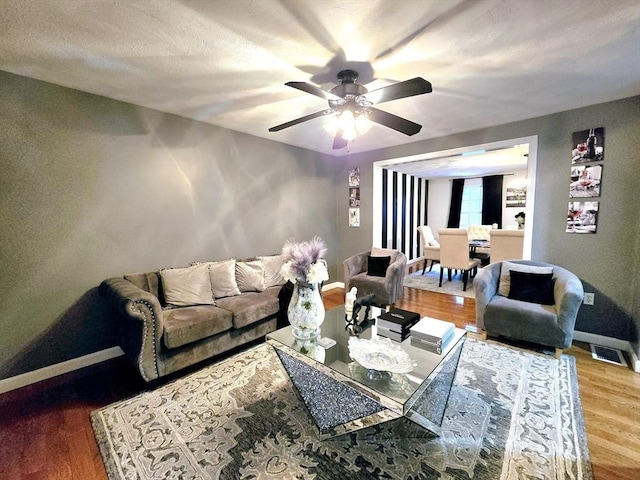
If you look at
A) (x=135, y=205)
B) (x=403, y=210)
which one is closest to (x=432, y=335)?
(x=135, y=205)

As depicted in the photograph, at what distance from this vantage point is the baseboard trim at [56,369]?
85.1 inches

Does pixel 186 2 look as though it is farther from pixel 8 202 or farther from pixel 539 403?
pixel 539 403

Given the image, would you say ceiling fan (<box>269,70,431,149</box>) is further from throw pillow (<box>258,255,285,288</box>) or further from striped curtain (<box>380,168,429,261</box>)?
striped curtain (<box>380,168,429,261</box>)

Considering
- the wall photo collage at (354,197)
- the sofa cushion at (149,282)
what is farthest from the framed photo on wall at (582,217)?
the sofa cushion at (149,282)

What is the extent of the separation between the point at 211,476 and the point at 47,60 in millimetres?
2879

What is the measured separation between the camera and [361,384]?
58.1 inches

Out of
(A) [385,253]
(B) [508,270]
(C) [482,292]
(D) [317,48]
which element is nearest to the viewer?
(D) [317,48]

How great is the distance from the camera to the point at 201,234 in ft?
10.6

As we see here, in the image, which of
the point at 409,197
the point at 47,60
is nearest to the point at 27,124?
the point at 47,60

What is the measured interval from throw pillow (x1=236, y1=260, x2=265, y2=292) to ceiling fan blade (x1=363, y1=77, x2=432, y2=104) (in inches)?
86.5

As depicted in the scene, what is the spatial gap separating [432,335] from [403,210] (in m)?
5.33

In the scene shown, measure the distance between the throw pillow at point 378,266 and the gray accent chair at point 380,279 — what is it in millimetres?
69

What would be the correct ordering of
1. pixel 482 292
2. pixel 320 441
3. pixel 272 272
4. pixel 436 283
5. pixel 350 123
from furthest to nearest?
1. pixel 436 283
2. pixel 272 272
3. pixel 482 292
4. pixel 350 123
5. pixel 320 441

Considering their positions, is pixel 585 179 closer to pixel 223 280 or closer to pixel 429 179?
pixel 223 280
